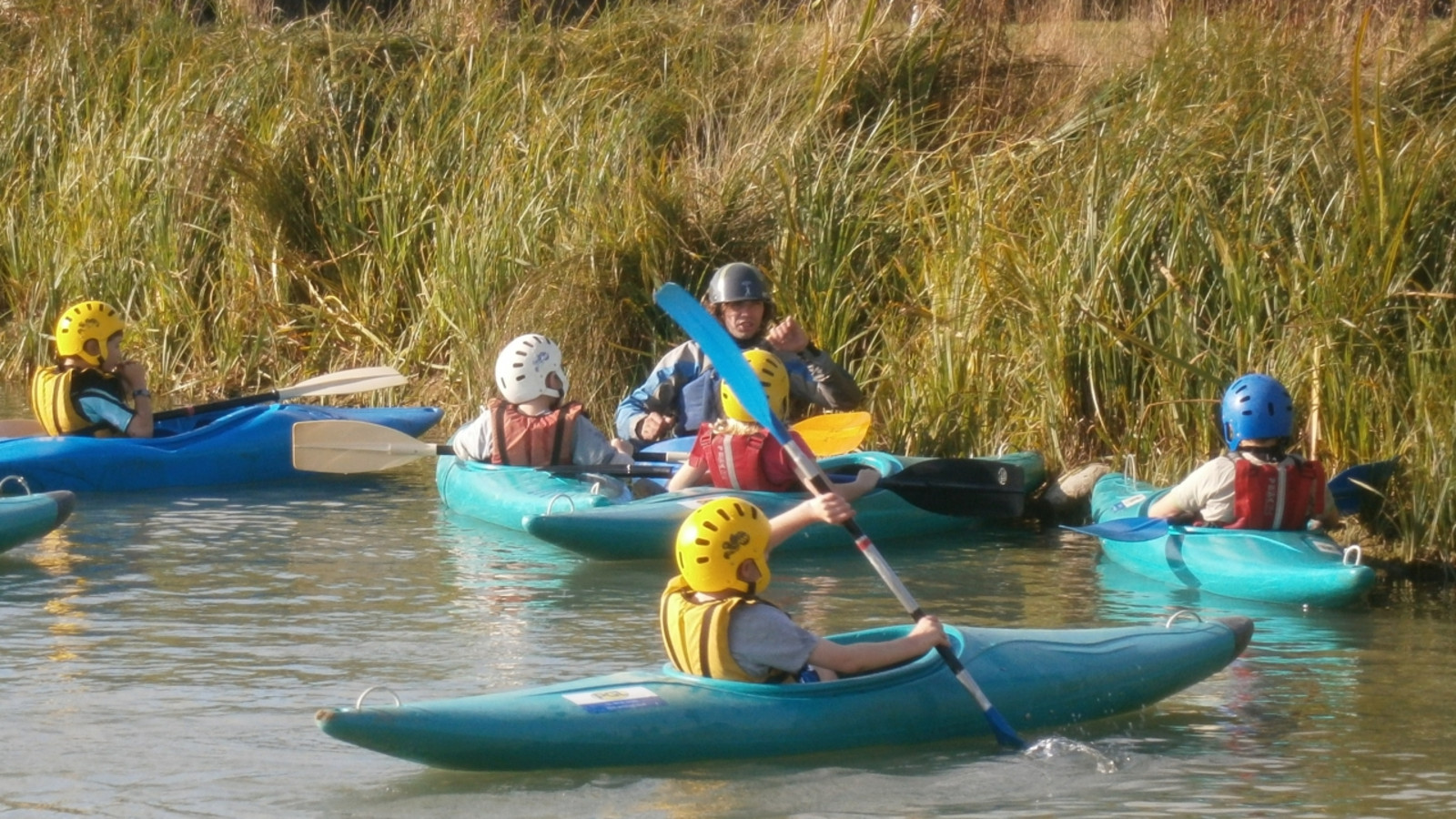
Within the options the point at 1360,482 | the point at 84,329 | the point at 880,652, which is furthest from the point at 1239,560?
the point at 84,329

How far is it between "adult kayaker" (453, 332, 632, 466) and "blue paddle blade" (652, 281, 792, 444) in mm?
2341

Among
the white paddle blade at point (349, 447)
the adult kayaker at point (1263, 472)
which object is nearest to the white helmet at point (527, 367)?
the white paddle blade at point (349, 447)

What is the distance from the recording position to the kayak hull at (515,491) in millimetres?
7891

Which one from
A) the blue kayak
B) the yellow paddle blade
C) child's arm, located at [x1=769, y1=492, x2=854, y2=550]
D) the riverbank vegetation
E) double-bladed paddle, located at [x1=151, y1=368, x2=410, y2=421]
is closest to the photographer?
child's arm, located at [x1=769, y1=492, x2=854, y2=550]

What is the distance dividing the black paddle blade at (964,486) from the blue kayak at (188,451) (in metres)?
3.09

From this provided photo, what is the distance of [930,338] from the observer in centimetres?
909

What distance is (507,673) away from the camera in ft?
19.5

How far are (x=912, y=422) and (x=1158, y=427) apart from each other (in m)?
1.27

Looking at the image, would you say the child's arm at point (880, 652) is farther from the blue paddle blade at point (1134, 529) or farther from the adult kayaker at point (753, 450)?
the adult kayaker at point (753, 450)

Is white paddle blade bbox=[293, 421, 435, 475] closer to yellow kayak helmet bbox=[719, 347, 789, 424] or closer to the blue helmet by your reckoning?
yellow kayak helmet bbox=[719, 347, 789, 424]

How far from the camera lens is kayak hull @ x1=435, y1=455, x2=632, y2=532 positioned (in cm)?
789

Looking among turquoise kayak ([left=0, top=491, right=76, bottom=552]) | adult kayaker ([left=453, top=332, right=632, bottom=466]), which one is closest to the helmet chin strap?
adult kayaker ([left=453, top=332, right=632, bottom=466])

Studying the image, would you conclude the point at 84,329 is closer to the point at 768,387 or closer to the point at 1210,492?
the point at 768,387

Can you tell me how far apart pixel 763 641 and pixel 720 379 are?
3999 mm
